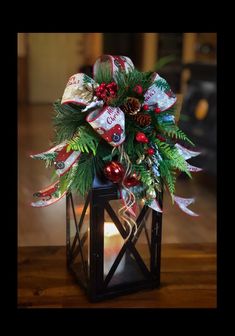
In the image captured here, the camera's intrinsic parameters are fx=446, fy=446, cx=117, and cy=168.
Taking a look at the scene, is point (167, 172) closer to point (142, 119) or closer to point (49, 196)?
point (142, 119)

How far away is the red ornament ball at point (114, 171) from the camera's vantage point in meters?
0.77

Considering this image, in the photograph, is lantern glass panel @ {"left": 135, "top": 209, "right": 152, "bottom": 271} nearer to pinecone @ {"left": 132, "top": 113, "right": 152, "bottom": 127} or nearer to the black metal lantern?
the black metal lantern

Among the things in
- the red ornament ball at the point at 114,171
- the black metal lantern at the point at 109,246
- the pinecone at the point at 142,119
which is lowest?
the black metal lantern at the point at 109,246

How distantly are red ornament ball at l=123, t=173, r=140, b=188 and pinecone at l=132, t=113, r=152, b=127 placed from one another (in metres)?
0.09

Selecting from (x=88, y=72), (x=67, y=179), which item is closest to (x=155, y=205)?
(x=67, y=179)

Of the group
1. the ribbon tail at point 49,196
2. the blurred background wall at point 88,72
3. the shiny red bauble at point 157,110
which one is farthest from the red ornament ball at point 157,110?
the ribbon tail at point 49,196

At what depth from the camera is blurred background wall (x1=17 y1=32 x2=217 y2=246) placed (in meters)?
2.01

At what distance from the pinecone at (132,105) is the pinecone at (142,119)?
1cm

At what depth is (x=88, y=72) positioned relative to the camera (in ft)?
2.91

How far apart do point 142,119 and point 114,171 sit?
0.34ft

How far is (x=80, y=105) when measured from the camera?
2.54ft

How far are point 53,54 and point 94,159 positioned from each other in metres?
6.19

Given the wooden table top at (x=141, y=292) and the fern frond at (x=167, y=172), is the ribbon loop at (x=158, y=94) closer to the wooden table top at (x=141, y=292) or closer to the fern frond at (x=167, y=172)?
the fern frond at (x=167, y=172)

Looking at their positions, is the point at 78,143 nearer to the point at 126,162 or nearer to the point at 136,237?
the point at 126,162
